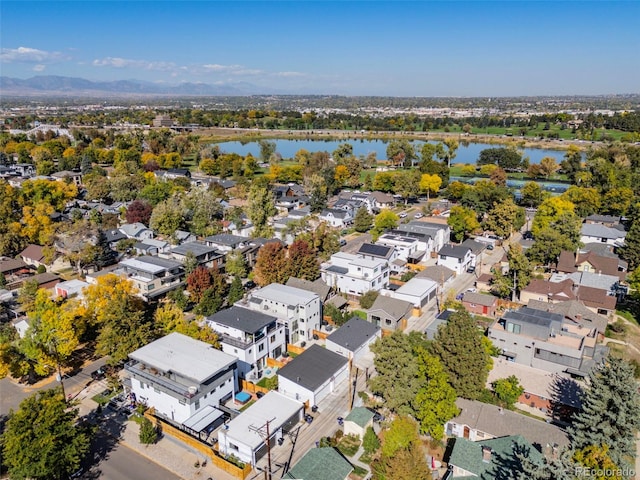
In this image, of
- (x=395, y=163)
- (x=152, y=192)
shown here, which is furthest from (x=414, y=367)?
(x=395, y=163)

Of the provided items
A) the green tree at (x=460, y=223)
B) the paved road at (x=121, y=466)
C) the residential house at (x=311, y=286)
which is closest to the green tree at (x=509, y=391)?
the residential house at (x=311, y=286)

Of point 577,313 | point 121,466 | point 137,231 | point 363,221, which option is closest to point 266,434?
point 121,466

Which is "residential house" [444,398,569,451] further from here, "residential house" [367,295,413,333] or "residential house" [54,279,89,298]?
"residential house" [54,279,89,298]

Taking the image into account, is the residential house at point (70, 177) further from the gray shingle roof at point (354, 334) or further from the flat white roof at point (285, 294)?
the gray shingle roof at point (354, 334)

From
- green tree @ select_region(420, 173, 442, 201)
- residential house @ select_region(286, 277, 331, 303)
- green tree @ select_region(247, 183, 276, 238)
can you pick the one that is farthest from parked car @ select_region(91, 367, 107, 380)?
green tree @ select_region(420, 173, 442, 201)

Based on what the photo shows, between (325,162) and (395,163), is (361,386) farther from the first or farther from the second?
(395,163)
